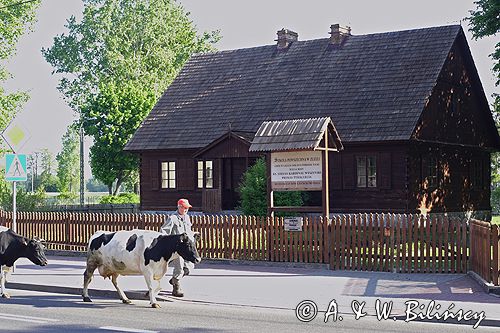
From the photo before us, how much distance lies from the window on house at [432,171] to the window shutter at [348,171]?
11.3 feet

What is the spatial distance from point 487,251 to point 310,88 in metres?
21.7

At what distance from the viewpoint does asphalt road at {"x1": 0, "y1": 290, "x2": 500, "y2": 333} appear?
482 inches

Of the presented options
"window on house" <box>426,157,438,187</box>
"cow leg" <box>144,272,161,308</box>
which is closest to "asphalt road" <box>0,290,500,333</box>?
"cow leg" <box>144,272,161,308</box>

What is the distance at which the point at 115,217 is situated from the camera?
80.2 ft

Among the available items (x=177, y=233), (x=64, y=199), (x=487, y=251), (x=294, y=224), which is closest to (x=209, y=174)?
(x=294, y=224)

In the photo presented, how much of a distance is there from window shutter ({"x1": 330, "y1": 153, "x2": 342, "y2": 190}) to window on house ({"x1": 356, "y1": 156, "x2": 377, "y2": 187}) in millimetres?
760

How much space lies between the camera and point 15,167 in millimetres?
20641

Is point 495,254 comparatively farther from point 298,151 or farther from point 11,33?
point 11,33

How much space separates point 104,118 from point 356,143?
29.8 meters

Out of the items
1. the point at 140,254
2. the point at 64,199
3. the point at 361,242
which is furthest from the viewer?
the point at 64,199

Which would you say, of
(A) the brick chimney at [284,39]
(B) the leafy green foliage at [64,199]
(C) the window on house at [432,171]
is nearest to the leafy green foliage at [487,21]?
(C) the window on house at [432,171]

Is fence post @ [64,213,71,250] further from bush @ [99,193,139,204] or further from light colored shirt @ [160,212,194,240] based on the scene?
bush @ [99,193,139,204]

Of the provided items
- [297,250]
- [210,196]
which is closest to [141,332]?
[297,250]

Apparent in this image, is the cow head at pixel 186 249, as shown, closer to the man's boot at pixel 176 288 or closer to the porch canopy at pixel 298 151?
the man's boot at pixel 176 288
